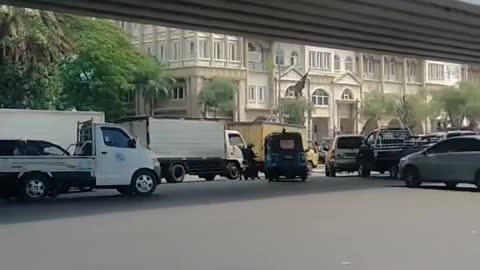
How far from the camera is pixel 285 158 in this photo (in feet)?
95.9

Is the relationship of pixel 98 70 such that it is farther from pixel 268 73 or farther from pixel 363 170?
pixel 363 170

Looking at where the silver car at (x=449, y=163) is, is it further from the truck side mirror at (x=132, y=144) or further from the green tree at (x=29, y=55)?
the green tree at (x=29, y=55)

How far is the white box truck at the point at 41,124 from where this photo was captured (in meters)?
28.6

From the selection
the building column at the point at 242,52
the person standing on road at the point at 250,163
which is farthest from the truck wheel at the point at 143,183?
the building column at the point at 242,52

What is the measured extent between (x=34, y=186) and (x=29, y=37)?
16.1 m

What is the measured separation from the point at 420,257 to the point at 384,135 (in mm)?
22229

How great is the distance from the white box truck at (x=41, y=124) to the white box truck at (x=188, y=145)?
1.86 meters

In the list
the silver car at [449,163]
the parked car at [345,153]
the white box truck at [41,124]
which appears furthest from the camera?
the parked car at [345,153]

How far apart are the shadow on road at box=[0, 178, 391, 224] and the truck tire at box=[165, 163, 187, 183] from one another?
15.8ft

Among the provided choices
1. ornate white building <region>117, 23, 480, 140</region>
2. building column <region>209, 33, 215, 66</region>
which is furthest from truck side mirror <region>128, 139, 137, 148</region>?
building column <region>209, 33, 215, 66</region>

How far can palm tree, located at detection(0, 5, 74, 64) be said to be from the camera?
106ft

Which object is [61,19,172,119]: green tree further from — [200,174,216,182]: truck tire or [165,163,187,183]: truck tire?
[165,163,187,183]: truck tire

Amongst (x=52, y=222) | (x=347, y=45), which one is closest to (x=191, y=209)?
(x=52, y=222)

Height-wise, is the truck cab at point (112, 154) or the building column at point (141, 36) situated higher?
the building column at point (141, 36)
